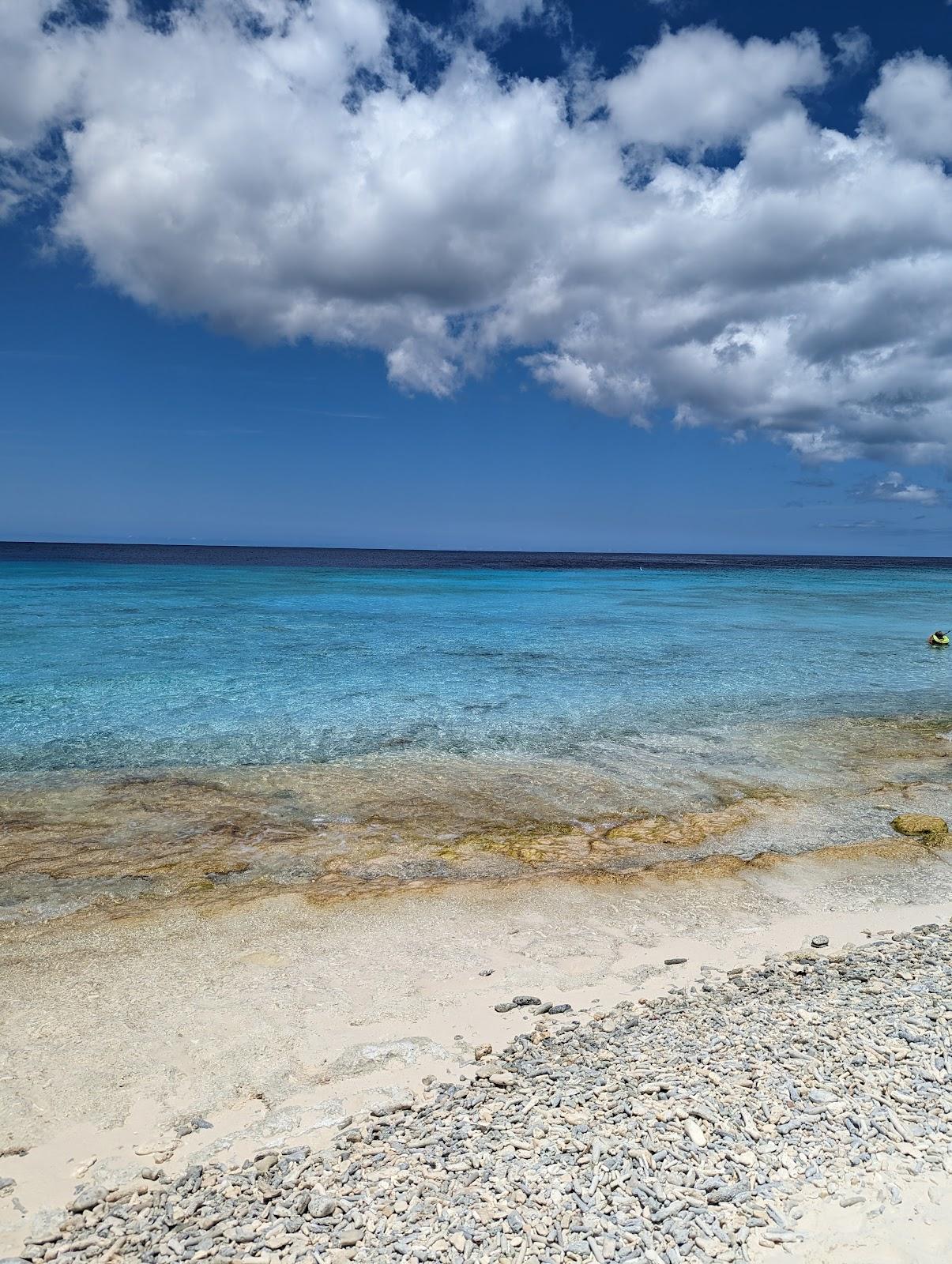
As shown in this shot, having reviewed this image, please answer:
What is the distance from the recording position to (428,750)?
1330cm

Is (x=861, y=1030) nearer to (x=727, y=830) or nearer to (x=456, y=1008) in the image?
(x=456, y=1008)

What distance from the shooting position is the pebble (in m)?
3.36

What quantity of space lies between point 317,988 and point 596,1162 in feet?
9.45

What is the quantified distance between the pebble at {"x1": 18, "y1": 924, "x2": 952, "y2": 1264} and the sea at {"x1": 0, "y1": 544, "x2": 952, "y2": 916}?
3.75m

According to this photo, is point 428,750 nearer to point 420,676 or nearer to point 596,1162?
point 420,676

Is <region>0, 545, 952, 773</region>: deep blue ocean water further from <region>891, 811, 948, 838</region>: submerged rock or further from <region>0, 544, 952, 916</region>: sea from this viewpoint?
<region>891, 811, 948, 838</region>: submerged rock

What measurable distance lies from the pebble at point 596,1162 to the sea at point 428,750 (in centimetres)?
375

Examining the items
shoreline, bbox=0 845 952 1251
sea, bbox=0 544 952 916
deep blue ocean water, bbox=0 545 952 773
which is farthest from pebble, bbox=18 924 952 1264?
deep blue ocean water, bbox=0 545 952 773

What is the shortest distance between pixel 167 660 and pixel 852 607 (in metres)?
40.5

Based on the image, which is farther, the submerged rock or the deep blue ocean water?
the deep blue ocean water

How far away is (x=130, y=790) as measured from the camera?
35.7 feet

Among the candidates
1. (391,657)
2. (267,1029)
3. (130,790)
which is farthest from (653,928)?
(391,657)

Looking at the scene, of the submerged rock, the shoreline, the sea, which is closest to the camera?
the shoreline

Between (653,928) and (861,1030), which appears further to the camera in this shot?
(653,928)
